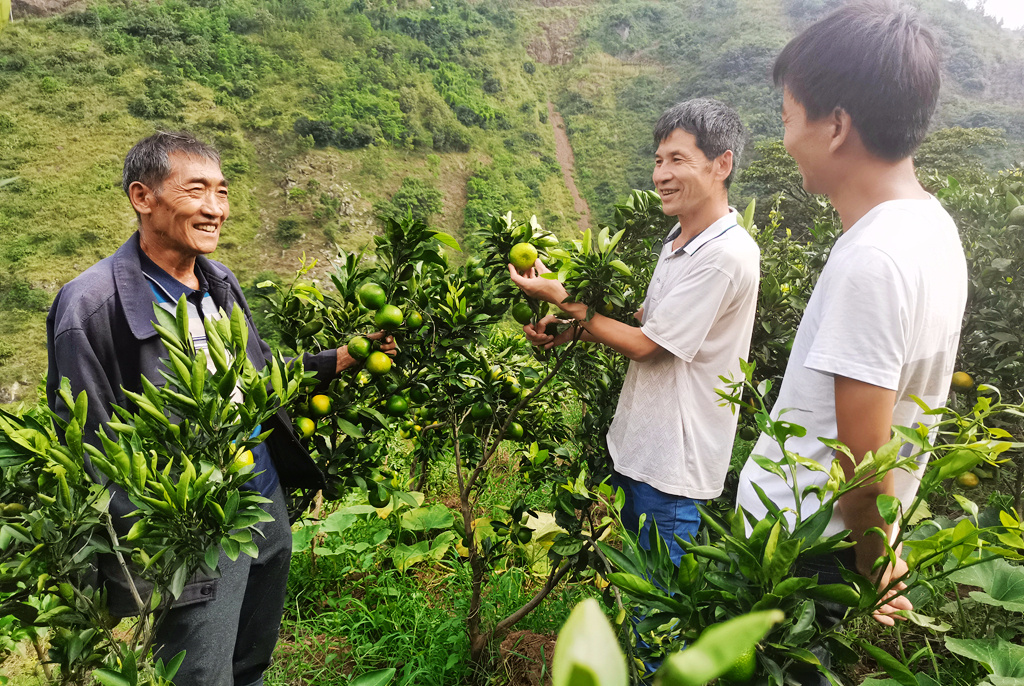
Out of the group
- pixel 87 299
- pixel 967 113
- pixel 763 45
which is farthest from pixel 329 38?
pixel 87 299

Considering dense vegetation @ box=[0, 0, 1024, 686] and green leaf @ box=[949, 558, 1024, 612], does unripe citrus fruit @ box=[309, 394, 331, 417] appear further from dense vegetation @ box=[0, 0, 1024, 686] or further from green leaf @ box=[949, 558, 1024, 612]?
green leaf @ box=[949, 558, 1024, 612]

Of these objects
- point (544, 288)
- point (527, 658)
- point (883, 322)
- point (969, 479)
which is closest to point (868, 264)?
point (883, 322)

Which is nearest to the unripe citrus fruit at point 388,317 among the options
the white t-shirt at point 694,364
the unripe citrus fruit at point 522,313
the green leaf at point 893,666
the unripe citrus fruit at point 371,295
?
the unripe citrus fruit at point 371,295

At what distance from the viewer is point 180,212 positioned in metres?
1.35

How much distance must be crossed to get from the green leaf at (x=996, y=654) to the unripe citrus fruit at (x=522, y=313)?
1061mm

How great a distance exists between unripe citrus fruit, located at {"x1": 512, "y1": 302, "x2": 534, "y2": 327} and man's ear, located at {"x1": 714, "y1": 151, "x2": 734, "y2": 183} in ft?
1.92

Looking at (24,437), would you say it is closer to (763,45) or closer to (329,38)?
(329,38)

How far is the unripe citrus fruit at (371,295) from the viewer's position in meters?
1.36

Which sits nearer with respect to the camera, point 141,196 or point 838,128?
point 838,128

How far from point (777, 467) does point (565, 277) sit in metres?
0.74

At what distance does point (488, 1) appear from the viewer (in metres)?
32.8

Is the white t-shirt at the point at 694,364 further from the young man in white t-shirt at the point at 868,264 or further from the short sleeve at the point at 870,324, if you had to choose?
the short sleeve at the point at 870,324

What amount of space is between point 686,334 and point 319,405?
0.92 meters

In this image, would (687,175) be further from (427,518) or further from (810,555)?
(427,518)
